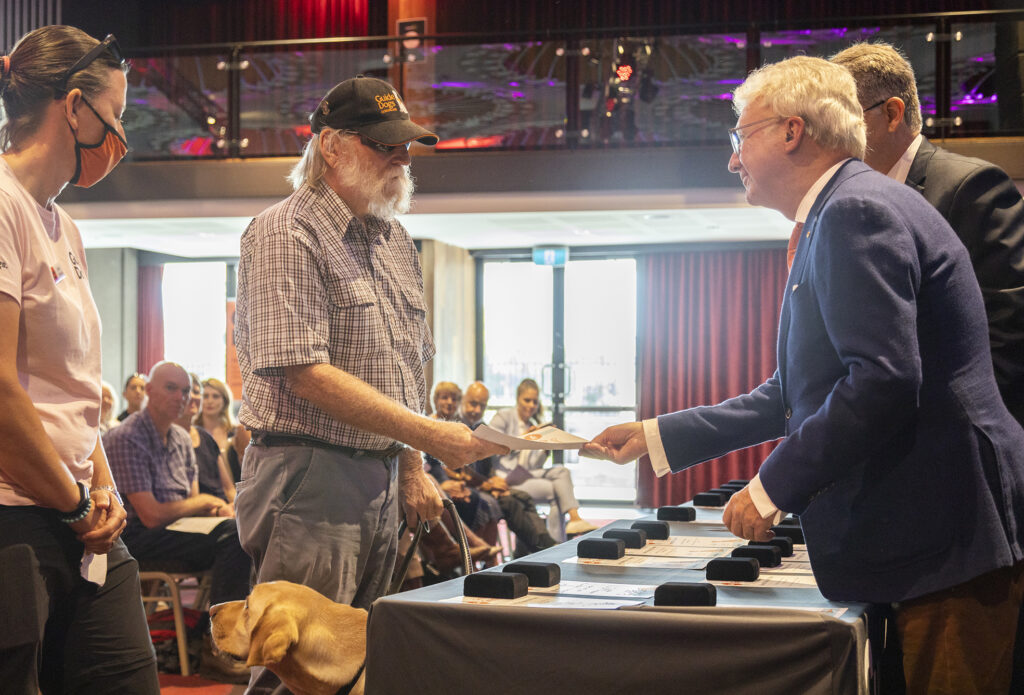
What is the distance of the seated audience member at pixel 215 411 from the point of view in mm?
7992

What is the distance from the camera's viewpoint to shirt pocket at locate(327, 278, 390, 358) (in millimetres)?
2061

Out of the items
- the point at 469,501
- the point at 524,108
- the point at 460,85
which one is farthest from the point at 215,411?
the point at 524,108

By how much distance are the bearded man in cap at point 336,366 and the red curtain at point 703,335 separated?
10.2m

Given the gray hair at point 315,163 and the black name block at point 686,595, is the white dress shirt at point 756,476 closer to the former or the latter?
the black name block at point 686,595

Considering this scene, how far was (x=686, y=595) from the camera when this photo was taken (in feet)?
4.34

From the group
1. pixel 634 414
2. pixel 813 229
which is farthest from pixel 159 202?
Result: pixel 813 229

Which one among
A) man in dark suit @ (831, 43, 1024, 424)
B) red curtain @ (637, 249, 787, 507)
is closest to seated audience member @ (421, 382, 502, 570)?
man in dark suit @ (831, 43, 1024, 424)

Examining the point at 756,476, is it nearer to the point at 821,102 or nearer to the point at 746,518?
the point at 746,518

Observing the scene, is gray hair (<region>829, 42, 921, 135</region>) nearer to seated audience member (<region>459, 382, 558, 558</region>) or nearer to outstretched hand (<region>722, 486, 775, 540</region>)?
outstretched hand (<region>722, 486, 775, 540</region>)

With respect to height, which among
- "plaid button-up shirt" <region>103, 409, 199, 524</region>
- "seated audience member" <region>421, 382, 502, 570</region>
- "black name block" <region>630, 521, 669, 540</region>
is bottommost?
"seated audience member" <region>421, 382, 502, 570</region>

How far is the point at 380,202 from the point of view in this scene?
7.20 feet

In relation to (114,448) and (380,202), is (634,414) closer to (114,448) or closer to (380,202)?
(114,448)

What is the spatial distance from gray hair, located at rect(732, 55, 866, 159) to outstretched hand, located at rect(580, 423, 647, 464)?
2.01 ft

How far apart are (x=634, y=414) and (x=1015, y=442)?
37.0ft
